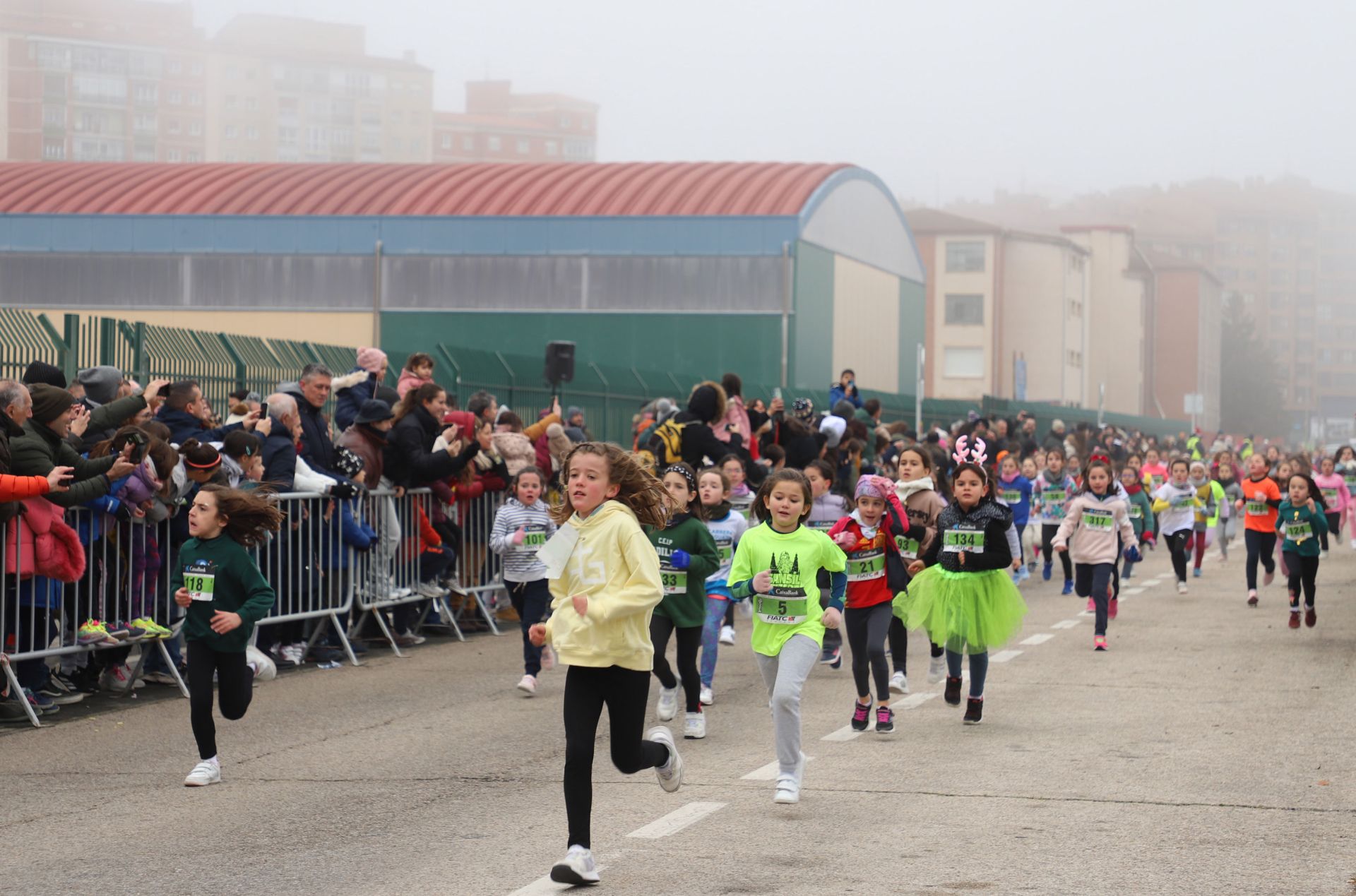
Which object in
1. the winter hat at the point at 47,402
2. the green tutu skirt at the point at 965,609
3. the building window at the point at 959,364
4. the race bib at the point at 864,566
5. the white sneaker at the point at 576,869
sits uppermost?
the building window at the point at 959,364

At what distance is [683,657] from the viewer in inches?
395

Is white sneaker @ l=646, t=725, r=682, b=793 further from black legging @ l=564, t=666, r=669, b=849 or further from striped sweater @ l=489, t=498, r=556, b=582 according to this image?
striped sweater @ l=489, t=498, r=556, b=582

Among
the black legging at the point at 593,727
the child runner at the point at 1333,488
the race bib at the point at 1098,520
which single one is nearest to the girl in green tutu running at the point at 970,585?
the black legging at the point at 593,727

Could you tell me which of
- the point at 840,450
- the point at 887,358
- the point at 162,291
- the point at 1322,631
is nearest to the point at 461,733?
the point at 1322,631

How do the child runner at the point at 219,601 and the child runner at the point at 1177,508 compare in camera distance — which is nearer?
the child runner at the point at 219,601

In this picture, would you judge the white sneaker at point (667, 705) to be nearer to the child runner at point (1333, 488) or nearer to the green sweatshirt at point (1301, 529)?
the green sweatshirt at point (1301, 529)

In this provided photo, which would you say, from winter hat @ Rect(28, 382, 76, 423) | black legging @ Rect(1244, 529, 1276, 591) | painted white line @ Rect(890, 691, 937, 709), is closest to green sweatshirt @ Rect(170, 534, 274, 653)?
winter hat @ Rect(28, 382, 76, 423)

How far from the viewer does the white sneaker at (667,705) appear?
1034 centimetres

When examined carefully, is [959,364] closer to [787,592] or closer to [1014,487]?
[1014,487]

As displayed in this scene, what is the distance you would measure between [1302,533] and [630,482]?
11396mm

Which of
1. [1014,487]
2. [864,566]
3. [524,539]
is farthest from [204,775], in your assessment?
[1014,487]

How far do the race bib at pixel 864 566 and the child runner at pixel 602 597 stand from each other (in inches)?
143

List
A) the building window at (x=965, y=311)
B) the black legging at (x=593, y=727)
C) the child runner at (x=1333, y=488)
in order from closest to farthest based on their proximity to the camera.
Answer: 1. the black legging at (x=593, y=727)
2. the child runner at (x=1333, y=488)
3. the building window at (x=965, y=311)

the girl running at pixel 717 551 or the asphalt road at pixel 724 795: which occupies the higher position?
the girl running at pixel 717 551
